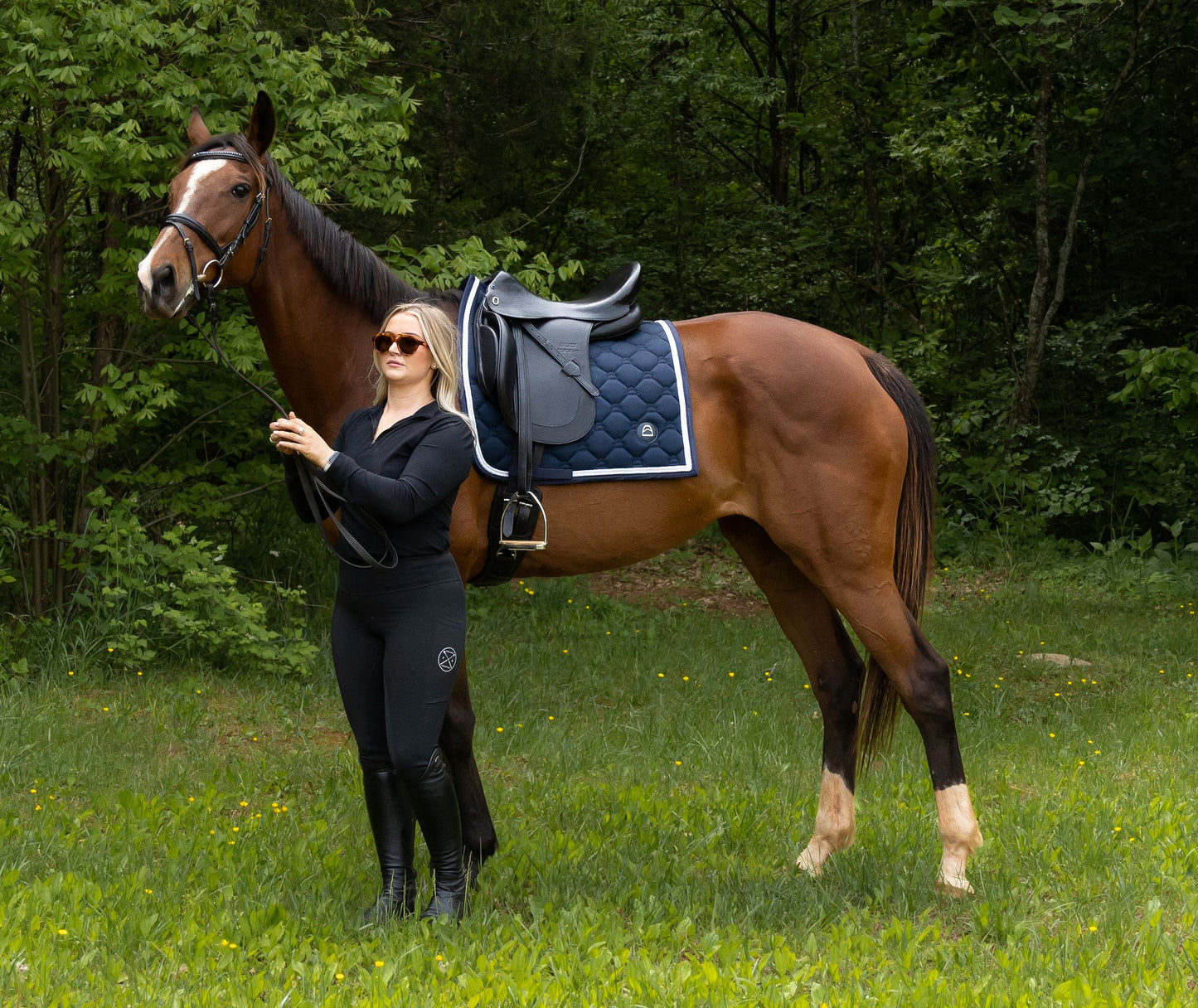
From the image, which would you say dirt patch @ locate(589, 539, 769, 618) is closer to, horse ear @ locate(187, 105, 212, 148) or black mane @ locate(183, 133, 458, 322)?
black mane @ locate(183, 133, 458, 322)

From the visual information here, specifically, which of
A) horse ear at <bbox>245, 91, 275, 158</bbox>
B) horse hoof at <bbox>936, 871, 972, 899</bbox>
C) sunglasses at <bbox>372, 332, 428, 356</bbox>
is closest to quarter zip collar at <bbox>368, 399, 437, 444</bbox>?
sunglasses at <bbox>372, 332, 428, 356</bbox>

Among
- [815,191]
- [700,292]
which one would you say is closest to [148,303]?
[700,292]

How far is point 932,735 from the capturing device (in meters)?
4.02

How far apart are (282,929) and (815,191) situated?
12061mm

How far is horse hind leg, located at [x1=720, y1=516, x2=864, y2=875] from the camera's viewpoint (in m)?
4.36

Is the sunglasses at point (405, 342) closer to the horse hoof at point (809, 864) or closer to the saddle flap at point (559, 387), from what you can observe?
the saddle flap at point (559, 387)

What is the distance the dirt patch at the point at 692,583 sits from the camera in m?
9.74

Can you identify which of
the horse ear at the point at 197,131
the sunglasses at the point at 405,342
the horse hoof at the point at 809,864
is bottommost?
the horse hoof at the point at 809,864

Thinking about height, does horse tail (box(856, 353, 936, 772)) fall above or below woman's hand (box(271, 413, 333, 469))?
below

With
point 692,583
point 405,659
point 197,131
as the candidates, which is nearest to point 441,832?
point 405,659

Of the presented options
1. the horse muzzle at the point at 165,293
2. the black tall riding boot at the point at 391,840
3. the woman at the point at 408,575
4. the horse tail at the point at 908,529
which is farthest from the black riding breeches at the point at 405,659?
the horse tail at the point at 908,529

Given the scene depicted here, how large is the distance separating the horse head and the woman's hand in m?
0.61

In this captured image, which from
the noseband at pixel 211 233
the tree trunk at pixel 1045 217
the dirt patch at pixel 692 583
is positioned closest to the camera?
the noseband at pixel 211 233

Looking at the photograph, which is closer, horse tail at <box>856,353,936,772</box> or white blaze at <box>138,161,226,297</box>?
white blaze at <box>138,161,226,297</box>
